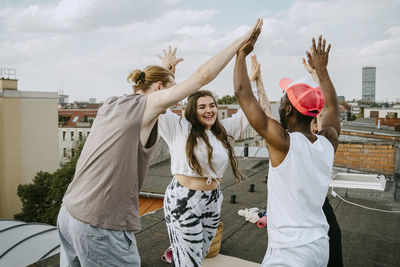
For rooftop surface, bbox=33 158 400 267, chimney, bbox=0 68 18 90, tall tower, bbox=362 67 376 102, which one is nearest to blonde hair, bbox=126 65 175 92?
rooftop surface, bbox=33 158 400 267

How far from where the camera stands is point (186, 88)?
1481mm

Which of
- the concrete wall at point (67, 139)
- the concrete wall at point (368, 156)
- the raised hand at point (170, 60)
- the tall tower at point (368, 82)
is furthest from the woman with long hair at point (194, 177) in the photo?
the tall tower at point (368, 82)

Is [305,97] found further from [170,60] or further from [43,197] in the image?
[43,197]

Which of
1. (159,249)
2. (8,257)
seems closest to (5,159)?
(8,257)

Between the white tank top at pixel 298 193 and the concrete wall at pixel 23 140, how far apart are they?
2938cm

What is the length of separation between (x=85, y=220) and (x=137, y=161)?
1.22ft

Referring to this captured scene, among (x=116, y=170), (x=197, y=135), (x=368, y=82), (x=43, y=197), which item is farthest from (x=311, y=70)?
(x=368, y=82)

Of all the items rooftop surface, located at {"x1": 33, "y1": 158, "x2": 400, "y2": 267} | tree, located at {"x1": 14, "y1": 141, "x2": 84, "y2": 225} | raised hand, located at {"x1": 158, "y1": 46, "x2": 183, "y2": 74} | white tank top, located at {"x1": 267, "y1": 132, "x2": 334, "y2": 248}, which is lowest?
tree, located at {"x1": 14, "y1": 141, "x2": 84, "y2": 225}

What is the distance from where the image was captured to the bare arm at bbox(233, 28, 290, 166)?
1.49 metres

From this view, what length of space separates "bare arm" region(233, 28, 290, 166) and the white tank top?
0.13ft

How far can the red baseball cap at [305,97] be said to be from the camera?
1.57 m

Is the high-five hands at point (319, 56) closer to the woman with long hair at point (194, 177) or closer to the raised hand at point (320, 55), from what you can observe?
the raised hand at point (320, 55)

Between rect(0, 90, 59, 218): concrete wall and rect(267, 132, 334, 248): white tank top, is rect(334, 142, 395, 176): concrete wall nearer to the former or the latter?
rect(267, 132, 334, 248): white tank top

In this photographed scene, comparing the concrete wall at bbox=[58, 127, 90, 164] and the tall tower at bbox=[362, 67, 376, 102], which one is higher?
the tall tower at bbox=[362, 67, 376, 102]
